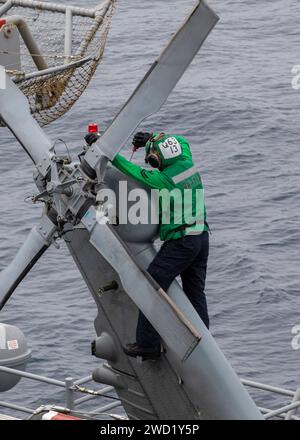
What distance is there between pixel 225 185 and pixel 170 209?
24384mm

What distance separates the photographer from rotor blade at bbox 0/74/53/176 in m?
15.8

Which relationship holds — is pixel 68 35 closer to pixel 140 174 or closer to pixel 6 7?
pixel 6 7

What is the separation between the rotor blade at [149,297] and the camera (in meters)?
14.8

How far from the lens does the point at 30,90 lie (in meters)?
20.1

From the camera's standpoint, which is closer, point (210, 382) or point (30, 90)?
point (210, 382)

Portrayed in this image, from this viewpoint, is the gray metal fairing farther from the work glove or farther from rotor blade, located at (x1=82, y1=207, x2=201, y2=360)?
the work glove

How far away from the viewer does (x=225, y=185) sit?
40.2 m

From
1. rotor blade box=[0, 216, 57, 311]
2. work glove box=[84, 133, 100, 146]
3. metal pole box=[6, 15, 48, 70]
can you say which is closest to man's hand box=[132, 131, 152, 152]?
work glove box=[84, 133, 100, 146]

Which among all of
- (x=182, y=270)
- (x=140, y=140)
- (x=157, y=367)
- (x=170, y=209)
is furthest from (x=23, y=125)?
(x=157, y=367)

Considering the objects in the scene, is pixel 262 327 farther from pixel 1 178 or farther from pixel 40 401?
pixel 1 178

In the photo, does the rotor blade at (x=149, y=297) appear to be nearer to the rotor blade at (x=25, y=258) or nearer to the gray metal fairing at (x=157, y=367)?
the gray metal fairing at (x=157, y=367)

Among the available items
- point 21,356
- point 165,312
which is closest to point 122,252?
point 165,312

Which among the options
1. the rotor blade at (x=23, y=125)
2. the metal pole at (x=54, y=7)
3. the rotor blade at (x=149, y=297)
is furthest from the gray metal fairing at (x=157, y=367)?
the metal pole at (x=54, y=7)

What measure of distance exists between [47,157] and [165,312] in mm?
2439
